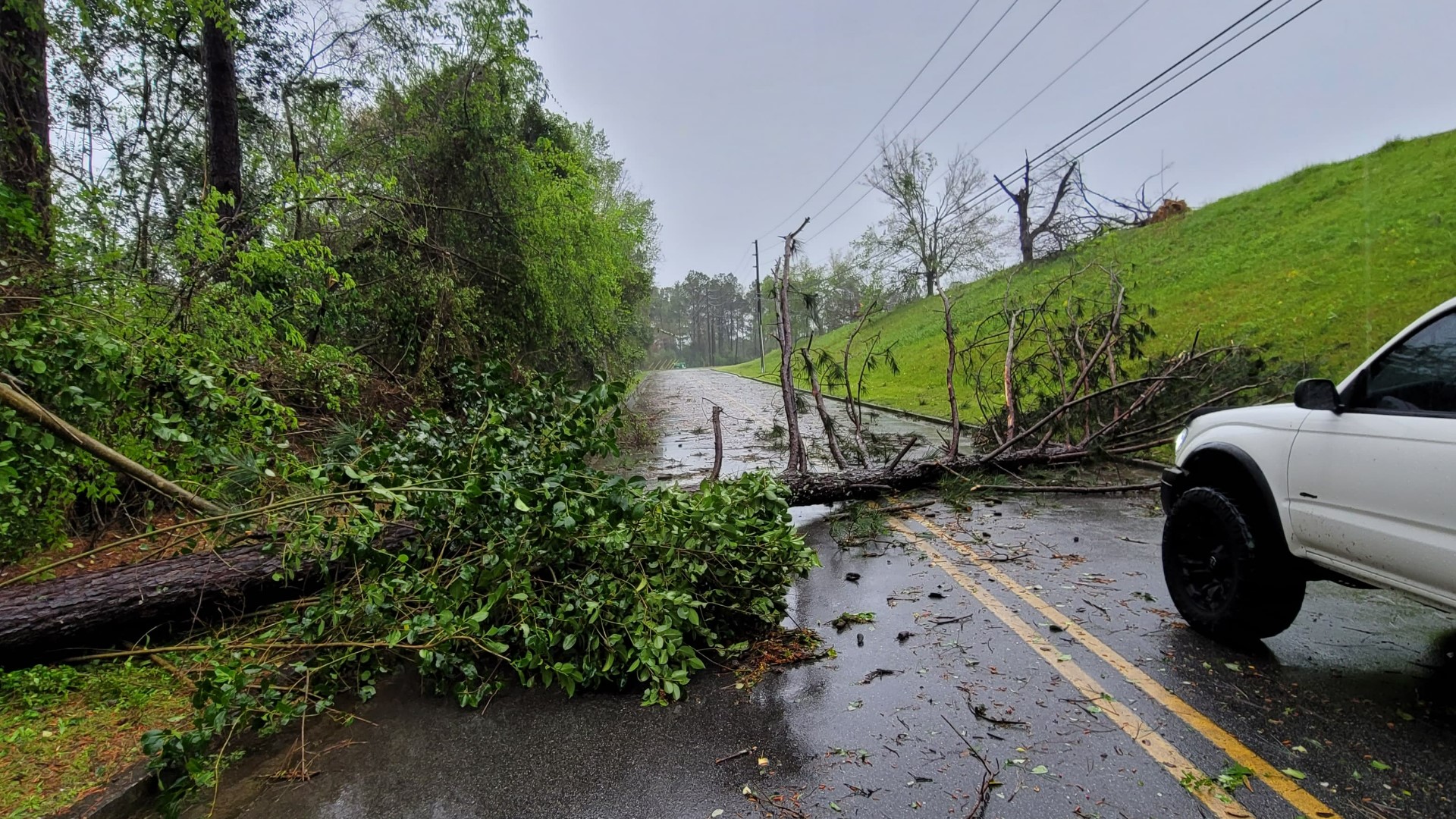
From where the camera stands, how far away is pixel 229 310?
17.6 feet

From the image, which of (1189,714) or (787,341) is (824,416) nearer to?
(787,341)

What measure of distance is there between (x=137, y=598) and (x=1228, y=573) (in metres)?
6.17

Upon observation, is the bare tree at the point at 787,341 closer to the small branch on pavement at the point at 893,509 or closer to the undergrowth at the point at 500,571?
the small branch on pavement at the point at 893,509

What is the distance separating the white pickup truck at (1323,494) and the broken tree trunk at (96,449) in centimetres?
573

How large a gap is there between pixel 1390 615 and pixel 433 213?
11.6 metres

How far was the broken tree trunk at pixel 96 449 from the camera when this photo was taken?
3.26 m

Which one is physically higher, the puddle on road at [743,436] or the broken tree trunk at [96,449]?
the broken tree trunk at [96,449]

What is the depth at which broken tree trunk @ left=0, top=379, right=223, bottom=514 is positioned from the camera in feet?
10.7

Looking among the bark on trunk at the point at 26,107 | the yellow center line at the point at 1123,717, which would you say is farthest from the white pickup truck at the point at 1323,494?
the bark on trunk at the point at 26,107

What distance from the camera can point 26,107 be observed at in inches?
244

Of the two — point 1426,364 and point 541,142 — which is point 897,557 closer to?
point 1426,364

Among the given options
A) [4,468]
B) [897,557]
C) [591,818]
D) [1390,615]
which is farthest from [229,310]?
[1390,615]

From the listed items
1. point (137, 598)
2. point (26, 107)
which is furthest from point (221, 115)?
point (137, 598)

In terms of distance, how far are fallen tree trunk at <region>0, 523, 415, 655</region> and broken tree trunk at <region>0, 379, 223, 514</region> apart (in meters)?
0.37
